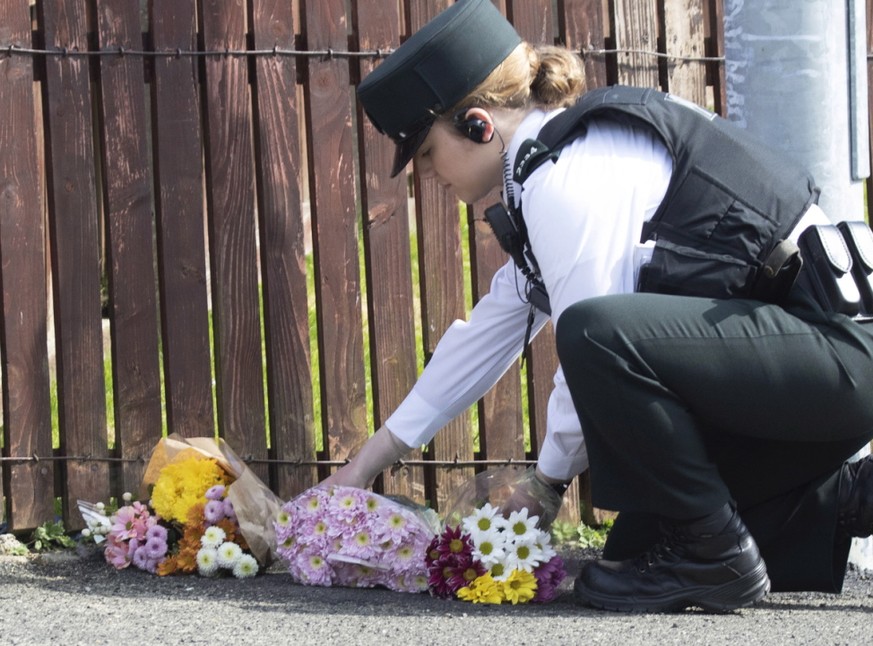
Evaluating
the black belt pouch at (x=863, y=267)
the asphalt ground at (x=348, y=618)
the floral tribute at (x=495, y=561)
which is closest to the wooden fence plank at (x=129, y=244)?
the asphalt ground at (x=348, y=618)

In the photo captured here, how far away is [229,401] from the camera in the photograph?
3.82 meters

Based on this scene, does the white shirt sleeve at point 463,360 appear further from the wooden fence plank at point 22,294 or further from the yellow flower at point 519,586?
the wooden fence plank at point 22,294

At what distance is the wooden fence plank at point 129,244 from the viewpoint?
3.69m

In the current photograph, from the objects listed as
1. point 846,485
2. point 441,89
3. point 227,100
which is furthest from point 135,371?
point 846,485

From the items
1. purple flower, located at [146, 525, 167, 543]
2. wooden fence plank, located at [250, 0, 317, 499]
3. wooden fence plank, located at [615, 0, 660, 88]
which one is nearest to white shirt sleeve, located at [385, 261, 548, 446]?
wooden fence plank, located at [250, 0, 317, 499]

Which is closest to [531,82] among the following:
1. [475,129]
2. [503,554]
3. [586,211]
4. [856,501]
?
[475,129]

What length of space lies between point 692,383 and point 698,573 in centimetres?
42

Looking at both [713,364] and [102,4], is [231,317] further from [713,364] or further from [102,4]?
[713,364]

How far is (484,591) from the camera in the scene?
9.89ft

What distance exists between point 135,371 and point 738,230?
1875 mm

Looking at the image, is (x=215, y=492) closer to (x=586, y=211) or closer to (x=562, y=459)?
A: (x=562, y=459)

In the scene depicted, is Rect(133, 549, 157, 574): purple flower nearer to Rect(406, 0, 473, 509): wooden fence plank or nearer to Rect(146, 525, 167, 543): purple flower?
Rect(146, 525, 167, 543): purple flower

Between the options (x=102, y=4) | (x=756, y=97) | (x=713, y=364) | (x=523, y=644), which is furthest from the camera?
(x=102, y=4)

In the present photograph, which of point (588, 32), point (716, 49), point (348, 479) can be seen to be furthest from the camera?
point (716, 49)
